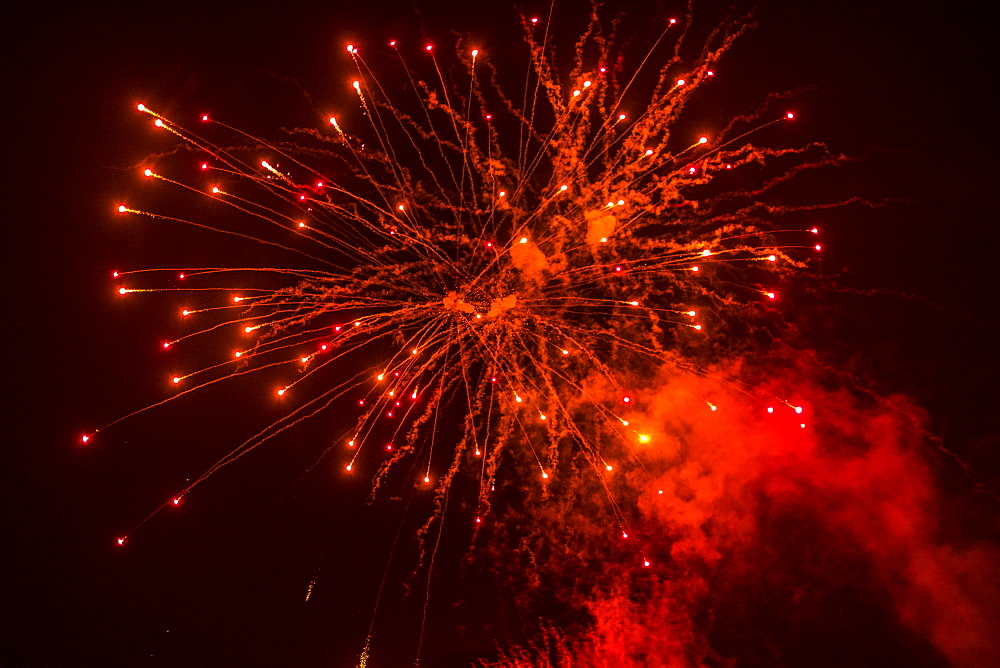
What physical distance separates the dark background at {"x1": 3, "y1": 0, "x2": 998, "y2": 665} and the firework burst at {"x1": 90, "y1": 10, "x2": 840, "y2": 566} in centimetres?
23

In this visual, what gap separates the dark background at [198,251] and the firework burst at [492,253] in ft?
0.76

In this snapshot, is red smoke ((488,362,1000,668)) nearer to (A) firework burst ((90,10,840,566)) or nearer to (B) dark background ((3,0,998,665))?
(A) firework burst ((90,10,840,566))

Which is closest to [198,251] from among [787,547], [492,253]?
[492,253]

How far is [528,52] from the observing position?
12.6 feet

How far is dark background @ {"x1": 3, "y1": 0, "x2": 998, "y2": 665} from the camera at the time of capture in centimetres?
377

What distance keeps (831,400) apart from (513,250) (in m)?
2.78

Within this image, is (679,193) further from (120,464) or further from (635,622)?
(120,464)

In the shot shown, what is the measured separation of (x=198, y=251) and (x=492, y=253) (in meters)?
2.47

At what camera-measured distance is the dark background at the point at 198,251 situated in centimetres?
377

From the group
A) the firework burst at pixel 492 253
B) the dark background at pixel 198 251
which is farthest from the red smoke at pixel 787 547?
the dark background at pixel 198 251

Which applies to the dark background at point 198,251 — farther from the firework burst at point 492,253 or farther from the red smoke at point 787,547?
the red smoke at point 787,547

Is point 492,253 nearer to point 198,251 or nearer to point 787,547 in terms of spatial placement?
point 198,251

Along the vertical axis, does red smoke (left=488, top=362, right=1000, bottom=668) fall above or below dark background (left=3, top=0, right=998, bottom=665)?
below

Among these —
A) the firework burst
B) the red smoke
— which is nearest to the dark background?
the firework burst
